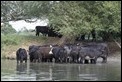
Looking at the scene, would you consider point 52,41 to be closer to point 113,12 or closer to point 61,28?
point 61,28

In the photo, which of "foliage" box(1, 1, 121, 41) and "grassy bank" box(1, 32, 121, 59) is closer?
"foliage" box(1, 1, 121, 41)

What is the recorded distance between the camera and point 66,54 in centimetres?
3278

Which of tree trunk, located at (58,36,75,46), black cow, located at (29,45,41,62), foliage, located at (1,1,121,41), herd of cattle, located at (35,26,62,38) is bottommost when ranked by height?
black cow, located at (29,45,41,62)

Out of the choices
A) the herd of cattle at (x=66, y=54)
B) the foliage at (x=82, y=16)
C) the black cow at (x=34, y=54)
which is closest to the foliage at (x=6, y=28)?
the foliage at (x=82, y=16)

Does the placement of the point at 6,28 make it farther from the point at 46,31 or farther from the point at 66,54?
the point at 66,54

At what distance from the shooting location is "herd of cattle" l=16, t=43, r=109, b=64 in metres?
32.3

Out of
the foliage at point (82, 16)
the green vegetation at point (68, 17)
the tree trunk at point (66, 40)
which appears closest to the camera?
the foliage at point (82, 16)

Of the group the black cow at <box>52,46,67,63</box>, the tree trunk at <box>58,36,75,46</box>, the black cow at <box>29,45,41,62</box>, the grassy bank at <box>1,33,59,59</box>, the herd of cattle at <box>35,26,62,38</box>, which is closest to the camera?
the black cow at <box>52,46,67,63</box>

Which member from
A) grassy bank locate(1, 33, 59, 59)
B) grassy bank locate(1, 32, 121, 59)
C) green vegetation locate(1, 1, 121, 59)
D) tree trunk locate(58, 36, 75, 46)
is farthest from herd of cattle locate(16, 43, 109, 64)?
tree trunk locate(58, 36, 75, 46)

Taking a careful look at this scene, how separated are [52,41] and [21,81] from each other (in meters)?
23.9

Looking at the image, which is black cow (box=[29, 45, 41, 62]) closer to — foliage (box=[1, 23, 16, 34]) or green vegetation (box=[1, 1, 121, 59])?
green vegetation (box=[1, 1, 121, 59])

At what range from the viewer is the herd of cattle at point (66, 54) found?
32.3 metres

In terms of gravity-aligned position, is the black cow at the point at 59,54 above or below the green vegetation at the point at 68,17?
below

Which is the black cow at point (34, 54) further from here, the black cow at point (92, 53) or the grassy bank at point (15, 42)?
the grassy bank at point (15, 42)
